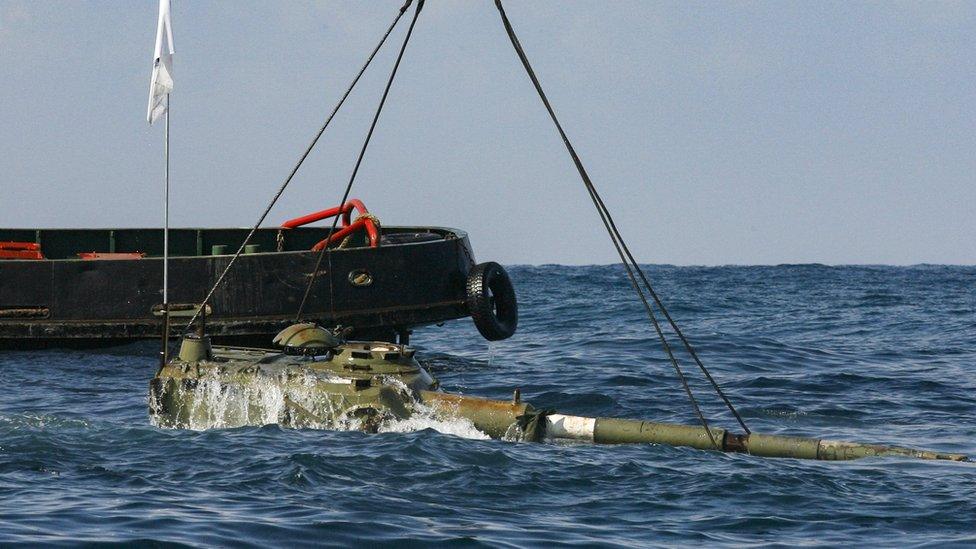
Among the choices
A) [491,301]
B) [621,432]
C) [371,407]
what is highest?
[491,301]

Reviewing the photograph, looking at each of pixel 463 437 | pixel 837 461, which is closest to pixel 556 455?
pixel 463 437

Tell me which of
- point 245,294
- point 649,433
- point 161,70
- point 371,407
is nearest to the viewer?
point 649,433

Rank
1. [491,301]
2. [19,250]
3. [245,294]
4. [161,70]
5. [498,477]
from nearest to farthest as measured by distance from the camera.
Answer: [498,477] → [161,70] → [245,294] → [491,301] → [19,250]

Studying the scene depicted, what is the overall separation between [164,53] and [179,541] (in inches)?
369

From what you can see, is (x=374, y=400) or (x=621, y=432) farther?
(x=374, y=400)

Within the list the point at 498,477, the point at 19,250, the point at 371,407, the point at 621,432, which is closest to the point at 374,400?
the point at 371,407

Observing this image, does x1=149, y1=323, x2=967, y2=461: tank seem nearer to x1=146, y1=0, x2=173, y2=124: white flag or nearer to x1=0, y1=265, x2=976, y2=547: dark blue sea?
x1=0, y1=265, x2=976, y2=547: dark blue sea

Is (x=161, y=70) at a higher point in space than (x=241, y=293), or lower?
higher

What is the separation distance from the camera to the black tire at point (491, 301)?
19609 mm

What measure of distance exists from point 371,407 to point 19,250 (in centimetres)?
1463

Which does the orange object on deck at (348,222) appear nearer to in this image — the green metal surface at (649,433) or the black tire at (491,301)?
the black tire at (491,301)

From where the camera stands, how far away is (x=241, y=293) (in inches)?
782

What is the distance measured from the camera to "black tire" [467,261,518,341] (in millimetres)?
19609

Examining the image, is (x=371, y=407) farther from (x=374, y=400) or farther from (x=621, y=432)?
(x=621, y=432)
